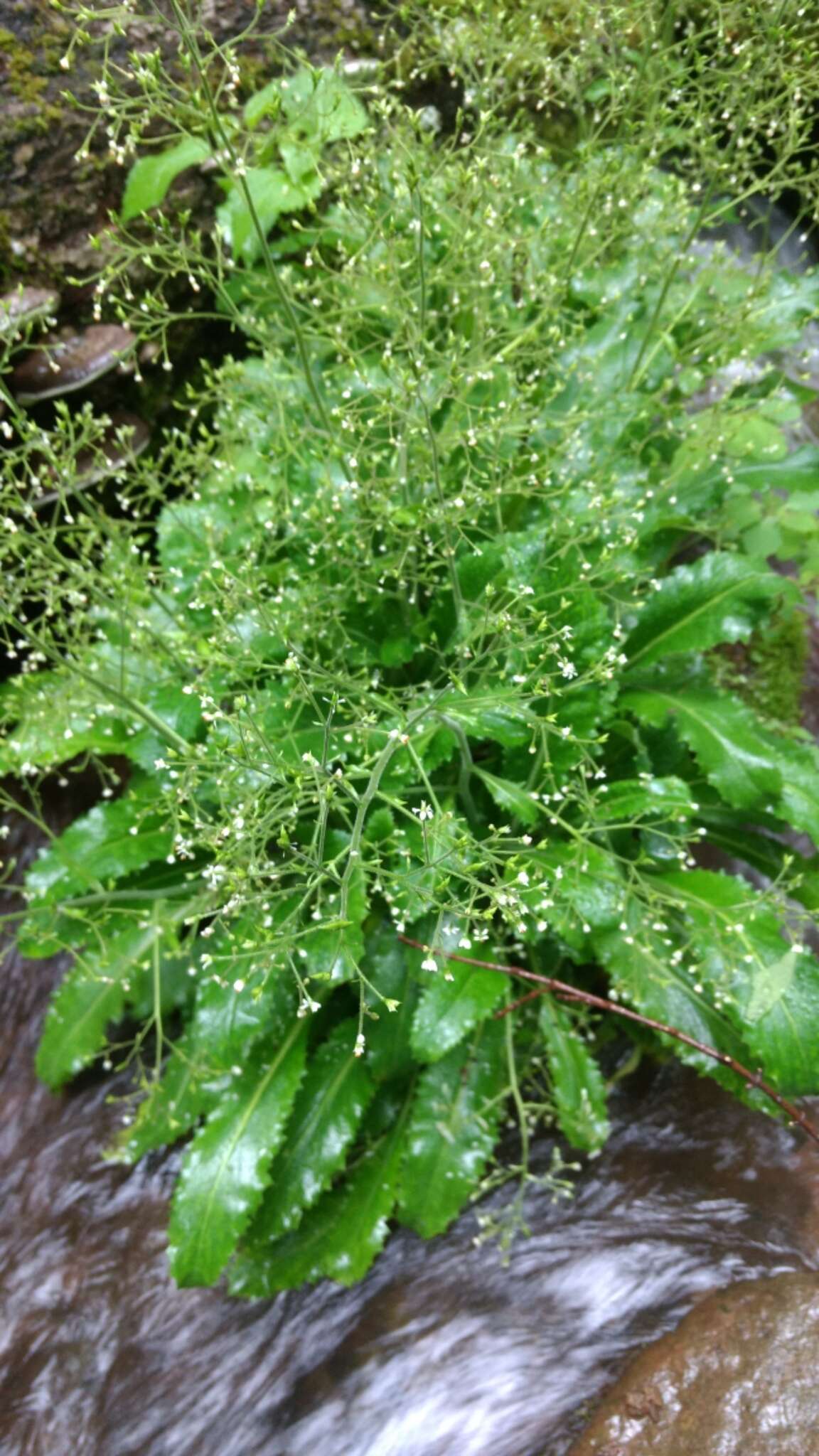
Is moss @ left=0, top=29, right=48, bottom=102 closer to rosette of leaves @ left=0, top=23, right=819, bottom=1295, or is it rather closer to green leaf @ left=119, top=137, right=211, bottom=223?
green leaf @ left=119, top=137, right=211, bottom=223

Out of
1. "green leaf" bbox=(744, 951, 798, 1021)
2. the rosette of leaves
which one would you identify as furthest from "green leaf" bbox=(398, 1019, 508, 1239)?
"green leaf" bbox=(744, 951, 798, 1021)

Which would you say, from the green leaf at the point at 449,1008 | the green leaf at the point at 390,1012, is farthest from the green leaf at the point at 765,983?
the green leaf at the point at 390,1012

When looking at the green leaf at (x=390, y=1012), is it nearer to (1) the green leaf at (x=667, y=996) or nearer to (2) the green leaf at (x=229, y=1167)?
(2) the green leaf at (x=229, y=1167)

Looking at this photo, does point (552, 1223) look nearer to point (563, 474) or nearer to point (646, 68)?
point (563, 474)

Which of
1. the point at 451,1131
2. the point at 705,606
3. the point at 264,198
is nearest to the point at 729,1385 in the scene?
the point at 451,1131

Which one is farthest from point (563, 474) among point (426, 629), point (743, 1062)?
point (743, 1062)

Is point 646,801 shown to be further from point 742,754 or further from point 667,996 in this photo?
point 667,996
